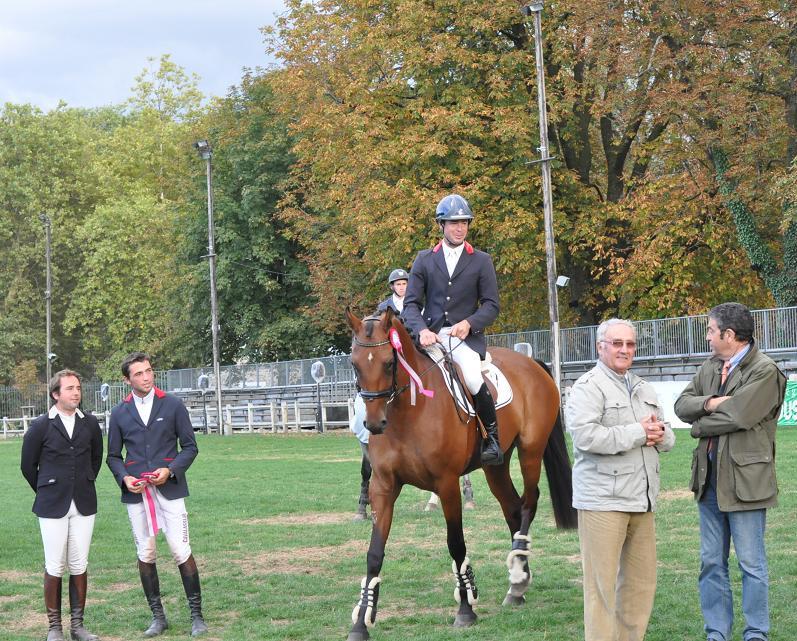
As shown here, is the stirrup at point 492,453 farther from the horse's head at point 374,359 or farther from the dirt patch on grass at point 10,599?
the dirt patch on grass at point 10,599

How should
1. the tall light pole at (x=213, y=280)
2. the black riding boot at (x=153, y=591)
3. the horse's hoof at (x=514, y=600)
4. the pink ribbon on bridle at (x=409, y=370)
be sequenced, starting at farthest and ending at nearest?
1. the tall light pole at (x=213, y=280)
2. the horse's hoof at (x=514, y=600)
3. the black riding boot at (x=153, y=591)
4. the pink ribbon on bridle at (x=409, y=370)

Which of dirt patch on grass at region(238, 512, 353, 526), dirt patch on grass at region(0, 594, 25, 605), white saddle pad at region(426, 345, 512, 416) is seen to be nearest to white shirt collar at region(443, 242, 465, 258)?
white saddle pad at region(426, 345, 512, 416)

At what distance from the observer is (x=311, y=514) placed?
16.5 meters

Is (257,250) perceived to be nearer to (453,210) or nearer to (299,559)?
(299,559)

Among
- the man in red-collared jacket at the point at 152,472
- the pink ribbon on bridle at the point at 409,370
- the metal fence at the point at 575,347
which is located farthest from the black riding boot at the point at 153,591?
the metal fence at the point at 575,347

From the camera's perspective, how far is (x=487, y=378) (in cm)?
1010

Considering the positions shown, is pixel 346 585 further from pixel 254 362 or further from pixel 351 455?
pixel 254 362

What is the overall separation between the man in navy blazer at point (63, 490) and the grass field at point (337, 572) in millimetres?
475

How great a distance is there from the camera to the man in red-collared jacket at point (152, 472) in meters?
8.85

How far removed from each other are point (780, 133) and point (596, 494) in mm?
27402

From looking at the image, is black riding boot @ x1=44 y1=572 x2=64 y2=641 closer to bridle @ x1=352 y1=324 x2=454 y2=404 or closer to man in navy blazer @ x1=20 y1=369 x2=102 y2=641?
man in navy blazer @ x1=20 y1=369 x2=102 y2=641

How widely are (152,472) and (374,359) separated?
1871mm

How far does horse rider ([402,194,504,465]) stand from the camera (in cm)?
944

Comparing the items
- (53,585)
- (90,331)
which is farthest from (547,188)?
(90,331)
